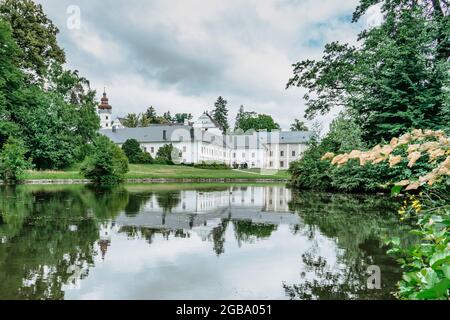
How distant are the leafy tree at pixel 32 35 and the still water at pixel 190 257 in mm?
24274

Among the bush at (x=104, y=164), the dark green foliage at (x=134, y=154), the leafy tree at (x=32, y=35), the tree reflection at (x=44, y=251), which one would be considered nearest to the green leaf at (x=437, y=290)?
the tree reflection at (x=44, y=251)

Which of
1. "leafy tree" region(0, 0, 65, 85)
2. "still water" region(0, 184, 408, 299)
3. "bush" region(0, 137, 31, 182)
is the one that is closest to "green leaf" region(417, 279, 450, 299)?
"still water" region(0, 184, 408, 299)

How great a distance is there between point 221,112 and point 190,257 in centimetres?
9064

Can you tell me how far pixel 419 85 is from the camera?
12.5 m

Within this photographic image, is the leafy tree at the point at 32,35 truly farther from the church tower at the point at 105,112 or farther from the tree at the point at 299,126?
the tree at the point at 299,126

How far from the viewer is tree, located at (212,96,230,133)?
93938 mm

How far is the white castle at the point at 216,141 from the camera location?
68.8 m

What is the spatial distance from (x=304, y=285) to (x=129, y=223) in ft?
18.2

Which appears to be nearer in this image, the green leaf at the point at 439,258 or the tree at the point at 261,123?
the green leaf at the point at 439,258

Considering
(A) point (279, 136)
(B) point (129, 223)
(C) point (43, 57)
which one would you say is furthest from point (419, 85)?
(A) point (279, 136)

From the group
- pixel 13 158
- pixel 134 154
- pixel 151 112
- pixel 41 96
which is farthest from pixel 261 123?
pixel 13 158

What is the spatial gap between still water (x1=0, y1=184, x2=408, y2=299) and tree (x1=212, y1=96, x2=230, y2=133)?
8547 cm

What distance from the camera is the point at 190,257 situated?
5.25m
